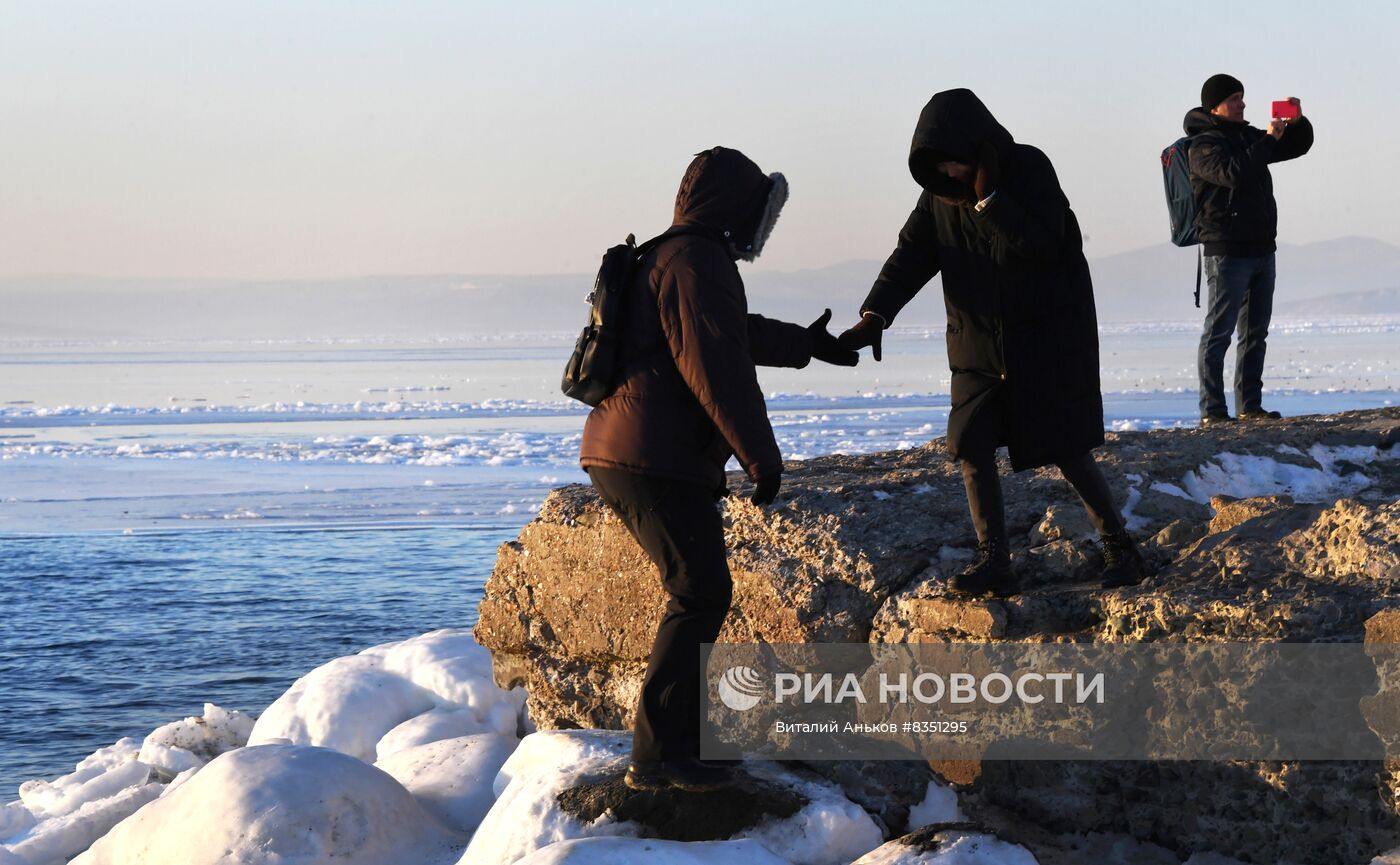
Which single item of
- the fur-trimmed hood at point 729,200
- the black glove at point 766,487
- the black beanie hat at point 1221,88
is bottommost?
the black glove at point 766,487

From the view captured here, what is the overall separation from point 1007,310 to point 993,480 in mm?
585

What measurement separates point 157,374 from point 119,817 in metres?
43.7

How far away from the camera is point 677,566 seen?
4152mm

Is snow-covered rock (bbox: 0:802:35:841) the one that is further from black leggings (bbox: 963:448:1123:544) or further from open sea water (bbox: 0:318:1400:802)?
black leggings (bbox: 963:448:1123:544)

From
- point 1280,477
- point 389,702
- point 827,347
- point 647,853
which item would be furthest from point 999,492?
point 389,702

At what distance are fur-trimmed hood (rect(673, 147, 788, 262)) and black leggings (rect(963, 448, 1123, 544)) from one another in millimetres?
1106

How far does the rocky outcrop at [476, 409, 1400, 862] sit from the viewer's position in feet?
14.3

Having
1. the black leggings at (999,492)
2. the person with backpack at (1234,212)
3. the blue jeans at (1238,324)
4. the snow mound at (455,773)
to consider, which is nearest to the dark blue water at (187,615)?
the snow mound at (455,773)

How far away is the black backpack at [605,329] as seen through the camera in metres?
4.05

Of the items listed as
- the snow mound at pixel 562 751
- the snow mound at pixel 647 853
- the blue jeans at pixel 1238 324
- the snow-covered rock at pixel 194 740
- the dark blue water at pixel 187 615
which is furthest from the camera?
the dark blue water at pixel 187 615

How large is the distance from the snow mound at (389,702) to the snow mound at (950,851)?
2.54 m

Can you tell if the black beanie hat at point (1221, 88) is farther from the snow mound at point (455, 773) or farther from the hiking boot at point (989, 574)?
the snow mound at point (455, 773)

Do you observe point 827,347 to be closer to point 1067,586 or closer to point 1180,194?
point 1067,586

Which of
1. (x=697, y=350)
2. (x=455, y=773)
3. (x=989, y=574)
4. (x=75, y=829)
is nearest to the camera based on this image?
(x=697, y=350)
